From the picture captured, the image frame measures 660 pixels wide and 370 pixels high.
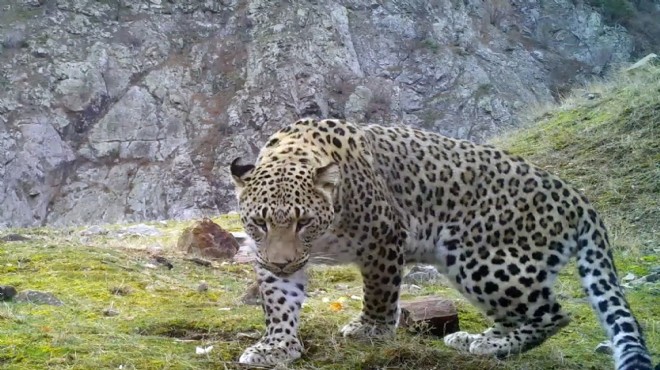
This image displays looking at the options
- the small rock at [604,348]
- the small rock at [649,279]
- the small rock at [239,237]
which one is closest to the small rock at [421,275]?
the small rock at [649,279]

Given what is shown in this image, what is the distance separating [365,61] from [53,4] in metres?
17.2

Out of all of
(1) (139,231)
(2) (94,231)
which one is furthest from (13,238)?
(1) (139,231)

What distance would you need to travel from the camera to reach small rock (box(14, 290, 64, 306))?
7.23 metres

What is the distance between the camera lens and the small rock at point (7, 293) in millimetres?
7227

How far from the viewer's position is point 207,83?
41.8 m

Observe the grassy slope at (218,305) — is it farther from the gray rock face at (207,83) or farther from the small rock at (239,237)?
the gray rock face at (207,83)

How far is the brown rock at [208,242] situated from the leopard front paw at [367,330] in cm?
460

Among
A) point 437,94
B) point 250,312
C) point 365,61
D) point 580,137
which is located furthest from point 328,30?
point 250,312

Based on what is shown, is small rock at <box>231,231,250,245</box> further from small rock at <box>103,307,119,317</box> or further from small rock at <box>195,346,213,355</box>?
small rock at <box>195,346,213,355</box>

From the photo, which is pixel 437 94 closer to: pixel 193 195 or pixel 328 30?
pixel 328 30

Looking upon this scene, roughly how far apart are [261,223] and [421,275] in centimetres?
486

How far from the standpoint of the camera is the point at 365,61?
44375 mm

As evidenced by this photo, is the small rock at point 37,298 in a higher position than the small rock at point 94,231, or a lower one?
higher

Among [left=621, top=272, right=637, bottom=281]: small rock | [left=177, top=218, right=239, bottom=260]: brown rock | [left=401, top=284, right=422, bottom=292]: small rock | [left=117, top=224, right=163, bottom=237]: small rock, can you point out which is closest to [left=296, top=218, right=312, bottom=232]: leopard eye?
[left=401, top=284, right=422, bottom=292]: small rock
